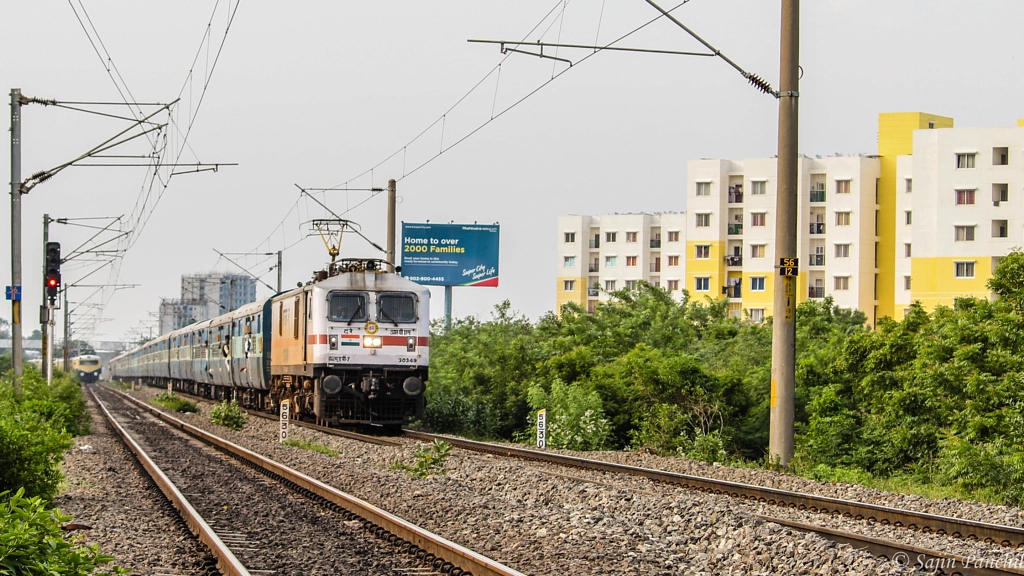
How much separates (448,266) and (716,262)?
28636 mm

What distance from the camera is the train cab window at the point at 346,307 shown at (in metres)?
23.5

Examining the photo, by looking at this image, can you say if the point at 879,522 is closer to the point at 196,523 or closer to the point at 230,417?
the point at 196,523

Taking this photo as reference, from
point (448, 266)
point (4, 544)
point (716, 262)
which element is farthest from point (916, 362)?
point (716, 262)

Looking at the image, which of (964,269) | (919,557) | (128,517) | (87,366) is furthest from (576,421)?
(87,366)

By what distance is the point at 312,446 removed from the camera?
67.8 ft

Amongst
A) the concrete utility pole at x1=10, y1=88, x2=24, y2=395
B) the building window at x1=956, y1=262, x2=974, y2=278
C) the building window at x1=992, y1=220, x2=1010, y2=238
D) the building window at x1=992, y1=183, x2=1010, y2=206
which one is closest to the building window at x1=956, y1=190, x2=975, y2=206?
the building window at x1=992, y1=183, x2=1010, y2=206

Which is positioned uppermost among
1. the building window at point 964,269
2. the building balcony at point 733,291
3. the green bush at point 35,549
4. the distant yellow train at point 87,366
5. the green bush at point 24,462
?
the building window at point 964,269

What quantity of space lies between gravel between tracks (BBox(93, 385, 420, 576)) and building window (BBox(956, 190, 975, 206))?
1747 inches

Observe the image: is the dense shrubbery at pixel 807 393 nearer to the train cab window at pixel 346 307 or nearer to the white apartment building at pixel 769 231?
the train cab window at pixel 346 307

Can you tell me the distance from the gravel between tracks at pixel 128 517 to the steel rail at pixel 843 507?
614cm

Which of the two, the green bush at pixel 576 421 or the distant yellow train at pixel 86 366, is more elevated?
the green bush at pixel 576 421

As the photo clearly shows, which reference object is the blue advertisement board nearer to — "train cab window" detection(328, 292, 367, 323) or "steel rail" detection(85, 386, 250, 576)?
"train cab window" detection(328, 292, 367, 323)

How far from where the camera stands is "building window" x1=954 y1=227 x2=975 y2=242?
177 feet

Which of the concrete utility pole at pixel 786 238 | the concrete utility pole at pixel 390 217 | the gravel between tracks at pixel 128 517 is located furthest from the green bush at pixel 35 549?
the concrete utility pole at pixel 390 217
